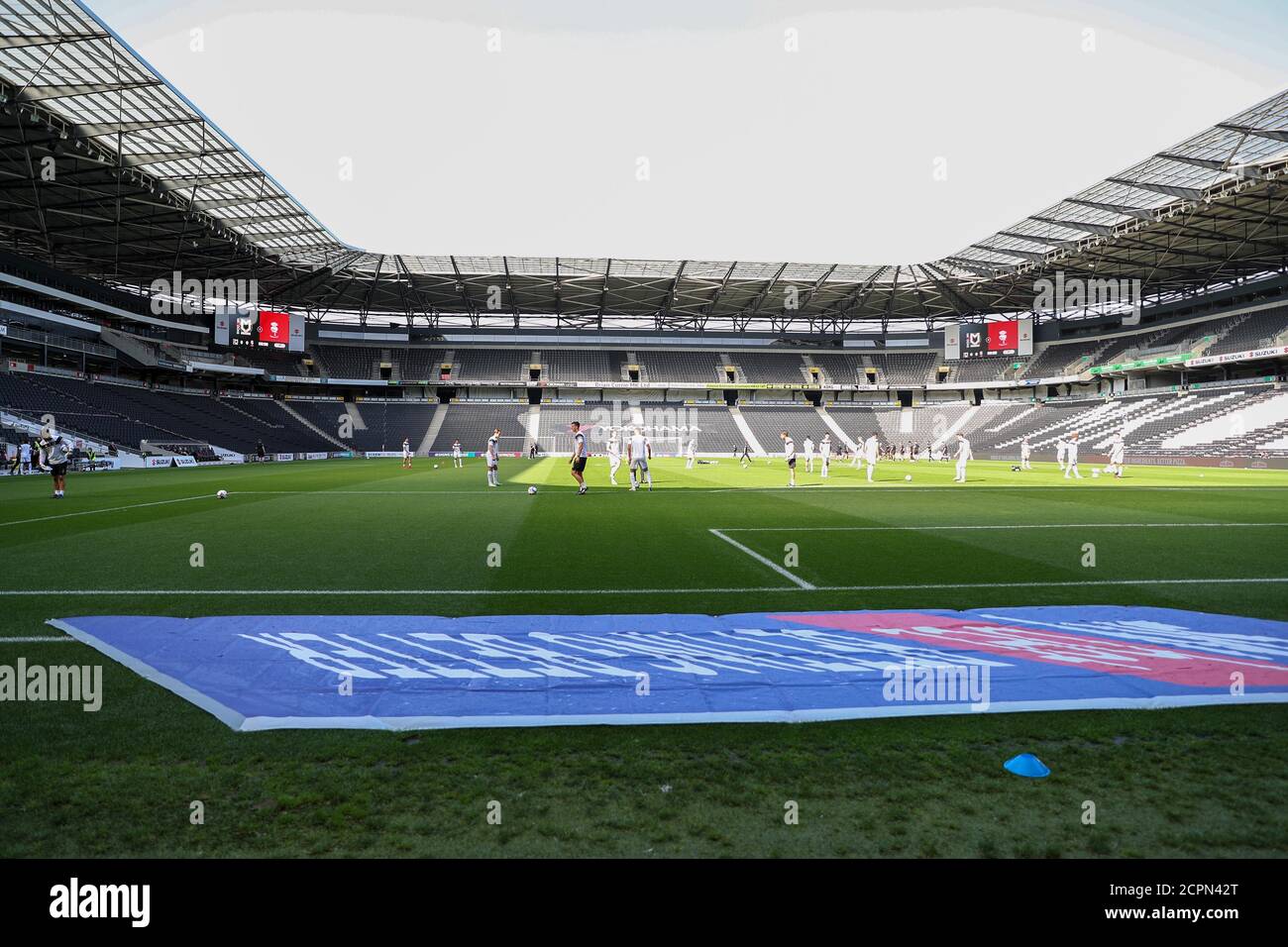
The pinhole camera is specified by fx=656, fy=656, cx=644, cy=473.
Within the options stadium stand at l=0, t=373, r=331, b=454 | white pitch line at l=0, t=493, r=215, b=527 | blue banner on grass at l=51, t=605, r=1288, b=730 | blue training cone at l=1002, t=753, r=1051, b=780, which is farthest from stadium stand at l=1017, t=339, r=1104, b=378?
blue training cone at l=1002, t=753, r=1051, b=780

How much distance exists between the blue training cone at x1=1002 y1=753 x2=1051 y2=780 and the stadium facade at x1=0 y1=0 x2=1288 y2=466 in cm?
3347

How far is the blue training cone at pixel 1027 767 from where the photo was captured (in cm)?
315

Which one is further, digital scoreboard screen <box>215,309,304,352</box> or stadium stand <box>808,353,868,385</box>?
stadium stand <box>808,353,868,385</box>

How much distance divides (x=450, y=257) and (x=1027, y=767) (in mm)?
57246

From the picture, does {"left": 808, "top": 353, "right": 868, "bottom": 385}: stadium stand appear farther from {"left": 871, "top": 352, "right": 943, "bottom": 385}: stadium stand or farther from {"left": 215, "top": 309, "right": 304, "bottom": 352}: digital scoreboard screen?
{"left": 215, "top": 309, "right": 304, "bottom": 352}: digital scoreboard screen

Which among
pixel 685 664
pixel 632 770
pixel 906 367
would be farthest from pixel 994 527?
pixel 906 367

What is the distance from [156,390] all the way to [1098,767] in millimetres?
68641

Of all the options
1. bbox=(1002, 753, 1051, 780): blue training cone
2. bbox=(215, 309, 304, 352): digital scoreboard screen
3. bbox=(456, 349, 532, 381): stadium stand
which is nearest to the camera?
bbox=(1002, 753, 1051, 780): blue training cone

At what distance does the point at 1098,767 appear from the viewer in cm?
322

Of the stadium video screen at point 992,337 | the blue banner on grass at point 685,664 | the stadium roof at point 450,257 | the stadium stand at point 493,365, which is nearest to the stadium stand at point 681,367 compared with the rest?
the stadium roof at point 450,257

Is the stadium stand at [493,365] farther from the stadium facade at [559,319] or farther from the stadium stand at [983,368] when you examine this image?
the stadium stand at [983,368]

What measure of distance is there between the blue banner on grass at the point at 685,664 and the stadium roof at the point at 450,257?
29731 millimetres

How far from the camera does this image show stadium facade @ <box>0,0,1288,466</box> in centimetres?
3328

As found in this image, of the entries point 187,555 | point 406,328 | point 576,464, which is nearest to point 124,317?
point 406,328
